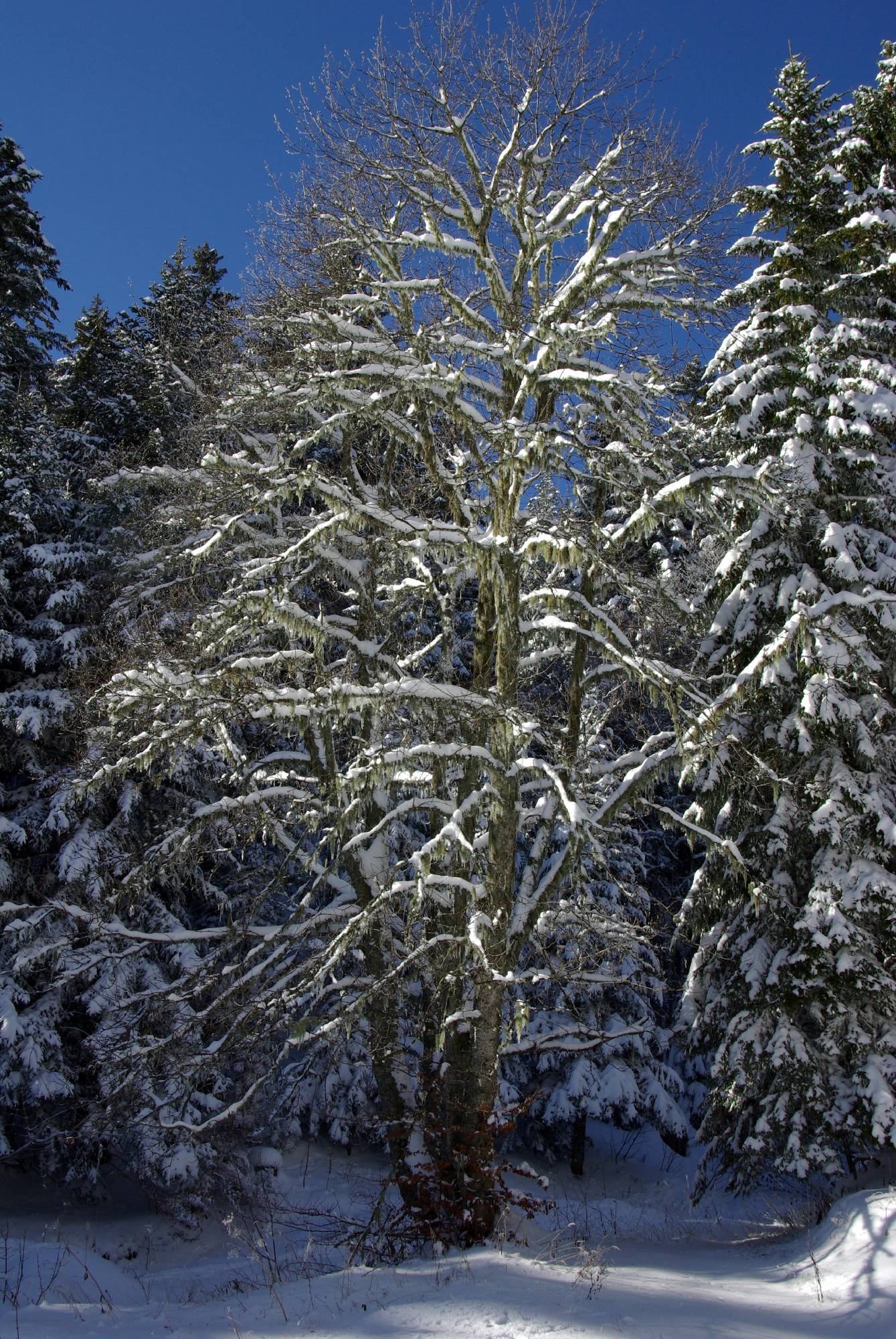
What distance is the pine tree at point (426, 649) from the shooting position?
775 cm

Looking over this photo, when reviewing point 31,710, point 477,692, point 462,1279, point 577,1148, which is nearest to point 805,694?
point 477,692

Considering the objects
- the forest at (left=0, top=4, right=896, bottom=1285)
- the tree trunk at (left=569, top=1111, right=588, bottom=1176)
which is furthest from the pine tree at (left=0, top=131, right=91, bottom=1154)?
the tree trunk at (left=569, top=1111, right=588, bottom=1176)

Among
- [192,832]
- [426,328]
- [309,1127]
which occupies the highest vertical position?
[426,328]

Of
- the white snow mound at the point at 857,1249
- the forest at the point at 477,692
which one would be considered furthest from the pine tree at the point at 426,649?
the white snow mound at the point at 857,1249

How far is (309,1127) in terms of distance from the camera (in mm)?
15984

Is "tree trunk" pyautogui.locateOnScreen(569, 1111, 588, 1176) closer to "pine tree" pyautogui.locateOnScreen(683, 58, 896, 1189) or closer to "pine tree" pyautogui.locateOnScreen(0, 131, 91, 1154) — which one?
"pine tree" pyautogui.locateOnScreen(683, 58, 896, 1189)

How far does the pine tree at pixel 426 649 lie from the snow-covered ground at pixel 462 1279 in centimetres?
138

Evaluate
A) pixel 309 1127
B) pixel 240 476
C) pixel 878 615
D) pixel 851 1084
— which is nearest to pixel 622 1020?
pixel 309 1127

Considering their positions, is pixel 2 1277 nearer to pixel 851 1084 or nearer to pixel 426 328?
pixel 851 1084

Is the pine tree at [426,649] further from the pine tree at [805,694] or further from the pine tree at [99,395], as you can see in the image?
the pine tree at [99,395]

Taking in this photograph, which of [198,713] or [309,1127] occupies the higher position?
[198,713]

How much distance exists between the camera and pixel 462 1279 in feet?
19.4

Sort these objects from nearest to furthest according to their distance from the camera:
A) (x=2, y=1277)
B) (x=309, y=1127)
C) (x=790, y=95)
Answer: (x=2, y=1277) < (x=790, y=95) < (x=309, y=1127)

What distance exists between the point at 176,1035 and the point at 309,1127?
8.74 m
